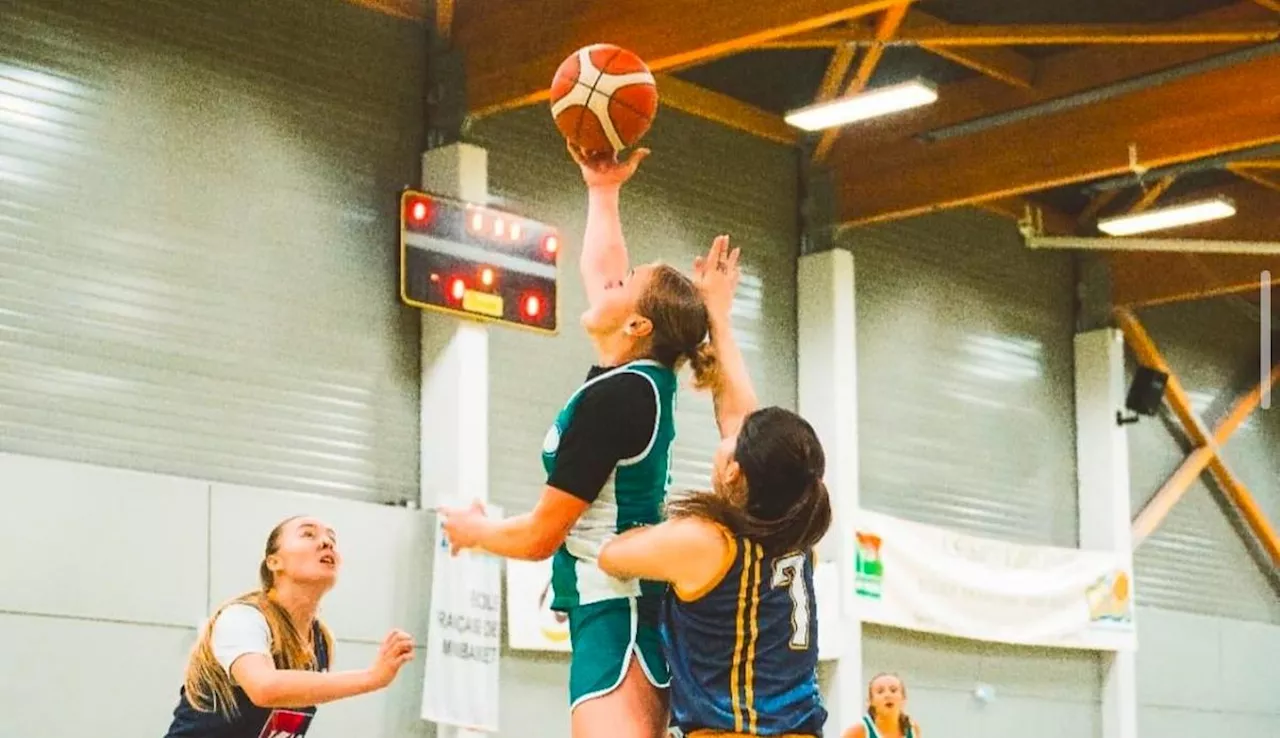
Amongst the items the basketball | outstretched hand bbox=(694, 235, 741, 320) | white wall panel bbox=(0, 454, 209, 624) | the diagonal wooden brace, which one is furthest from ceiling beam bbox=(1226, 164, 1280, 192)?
outstretched hand bbox=(694, 235, 741, 320)

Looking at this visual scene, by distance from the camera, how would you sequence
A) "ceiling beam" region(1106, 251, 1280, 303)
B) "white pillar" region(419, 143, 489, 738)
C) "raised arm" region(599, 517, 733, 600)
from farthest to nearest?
"ceiling beam" region(1106, 251, 1280, 303) → "white pillar" region(419, 143, 489, 738) → "raised arm" region(599, 517, 733, 600)

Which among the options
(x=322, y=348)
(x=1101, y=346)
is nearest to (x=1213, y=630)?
(x=1101, y=346)

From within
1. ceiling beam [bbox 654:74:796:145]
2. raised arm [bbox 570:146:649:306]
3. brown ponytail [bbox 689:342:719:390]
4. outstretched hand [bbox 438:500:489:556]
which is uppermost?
ceiling beam [bbox 654:74:796:145]

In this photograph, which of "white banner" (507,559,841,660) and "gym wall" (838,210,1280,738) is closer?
"white banner" (507,559,841,660)

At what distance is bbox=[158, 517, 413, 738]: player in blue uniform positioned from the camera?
204 inches

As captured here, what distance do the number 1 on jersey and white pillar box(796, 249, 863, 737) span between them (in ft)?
27.9

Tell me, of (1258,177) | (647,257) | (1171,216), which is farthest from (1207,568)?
(647,257)

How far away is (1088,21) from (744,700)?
32.5 feet

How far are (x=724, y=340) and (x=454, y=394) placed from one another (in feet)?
19.6

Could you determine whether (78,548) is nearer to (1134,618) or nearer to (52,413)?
(52,413)

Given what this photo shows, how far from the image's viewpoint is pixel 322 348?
1032 cm

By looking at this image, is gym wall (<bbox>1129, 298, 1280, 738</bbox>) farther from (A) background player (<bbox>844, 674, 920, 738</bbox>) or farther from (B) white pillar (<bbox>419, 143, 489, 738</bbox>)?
(B) white pillar (<bbox>419, 143, 489, 738</bbox>)

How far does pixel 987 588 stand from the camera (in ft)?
45.4

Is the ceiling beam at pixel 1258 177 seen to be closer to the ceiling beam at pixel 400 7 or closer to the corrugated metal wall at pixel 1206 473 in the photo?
the corrugated metal wall at pixel 1206 473
